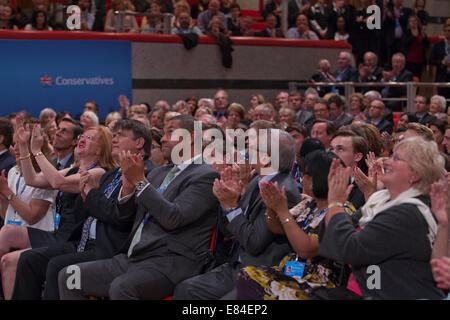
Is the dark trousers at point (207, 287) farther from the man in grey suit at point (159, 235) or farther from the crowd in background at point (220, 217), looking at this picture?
the man in grey suit at point (159, 235)

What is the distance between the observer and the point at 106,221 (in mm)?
4438

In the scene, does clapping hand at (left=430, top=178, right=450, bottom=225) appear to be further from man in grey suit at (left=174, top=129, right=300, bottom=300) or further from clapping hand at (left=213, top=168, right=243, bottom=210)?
clapping hand at (left=213, top=168, right=243, bottom=210)

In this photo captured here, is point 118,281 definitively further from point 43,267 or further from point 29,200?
point 29,200

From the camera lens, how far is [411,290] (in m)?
2.98

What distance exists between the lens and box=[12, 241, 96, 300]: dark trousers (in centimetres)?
450

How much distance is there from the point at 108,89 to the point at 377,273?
888 cm

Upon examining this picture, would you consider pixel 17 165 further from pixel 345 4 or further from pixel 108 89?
pixel 345 4

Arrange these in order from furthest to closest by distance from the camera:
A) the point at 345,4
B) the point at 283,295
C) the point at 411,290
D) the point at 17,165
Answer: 1. the point at 345,4
2. the point at 17,165
3. the point at 283,295
4. the point at 411,290

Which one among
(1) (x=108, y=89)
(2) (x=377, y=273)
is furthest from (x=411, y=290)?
(1) (x=108, y=89)

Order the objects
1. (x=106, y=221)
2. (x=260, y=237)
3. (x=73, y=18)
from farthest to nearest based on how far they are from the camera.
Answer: (x=73, y=18) < (x=106, y=221) < (x=260, y=237)

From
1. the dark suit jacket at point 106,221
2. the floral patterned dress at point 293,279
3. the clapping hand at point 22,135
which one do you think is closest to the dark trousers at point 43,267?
the dark suit jacket at point 106,221

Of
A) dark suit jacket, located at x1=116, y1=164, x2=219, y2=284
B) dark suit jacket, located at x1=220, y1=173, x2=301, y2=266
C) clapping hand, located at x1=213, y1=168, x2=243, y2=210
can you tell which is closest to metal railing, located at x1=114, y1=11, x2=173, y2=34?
dark suit jacket, located at x1=116, y1=164, x2=219, y2=284

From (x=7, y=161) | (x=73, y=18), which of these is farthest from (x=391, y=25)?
(x=7, y=161)

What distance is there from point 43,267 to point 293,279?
2122 mm
